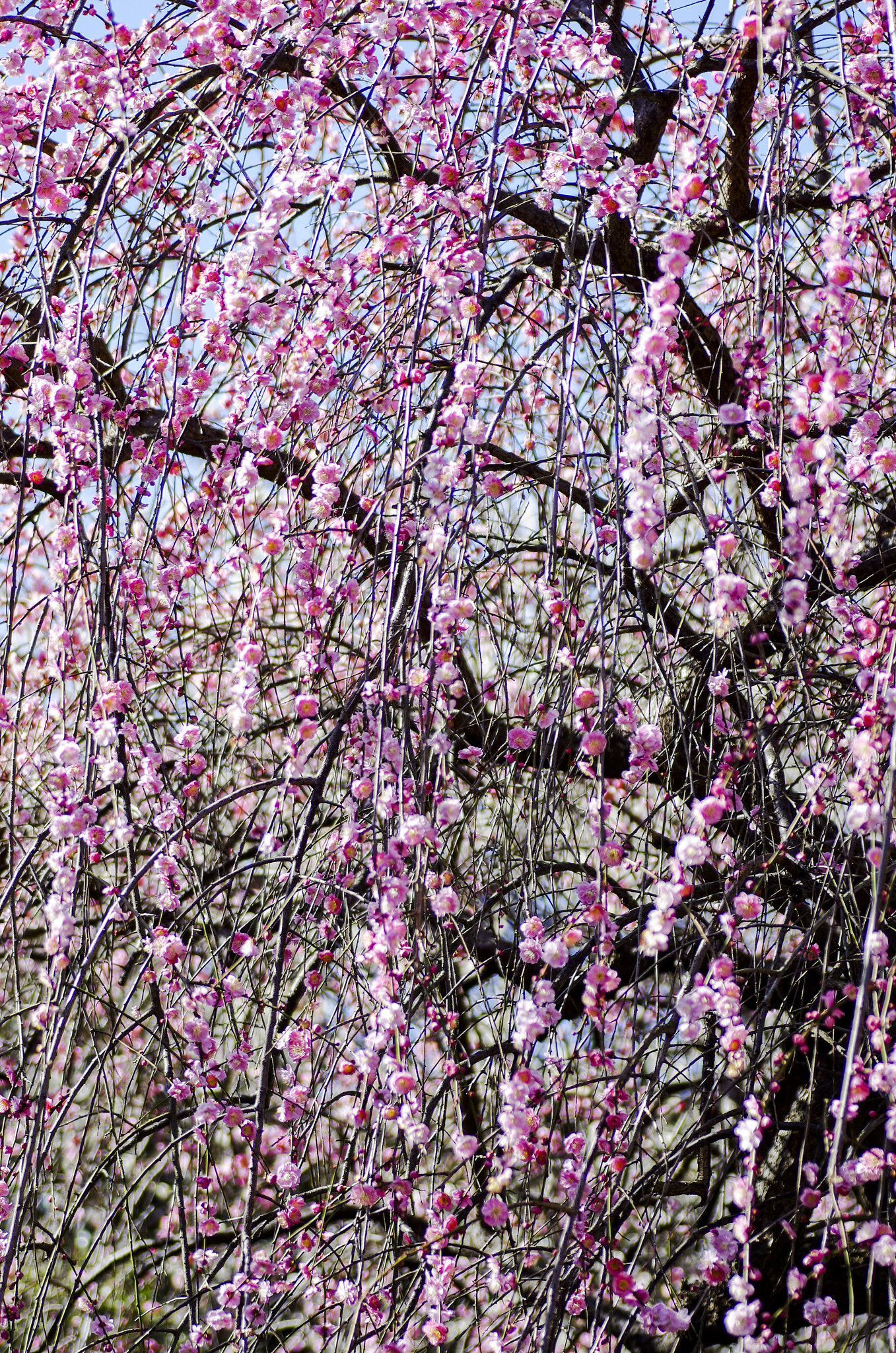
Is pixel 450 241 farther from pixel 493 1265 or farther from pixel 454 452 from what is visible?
pixel 493 1265

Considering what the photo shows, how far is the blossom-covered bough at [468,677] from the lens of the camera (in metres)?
1.30

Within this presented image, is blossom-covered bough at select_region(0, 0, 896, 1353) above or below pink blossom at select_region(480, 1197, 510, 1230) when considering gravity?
above

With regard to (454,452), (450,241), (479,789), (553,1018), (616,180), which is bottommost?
(553,1018)

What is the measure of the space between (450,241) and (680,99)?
47.6 inches

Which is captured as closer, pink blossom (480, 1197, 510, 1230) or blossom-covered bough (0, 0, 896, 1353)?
blossom-covered bough (0, 0, 896, 1353)

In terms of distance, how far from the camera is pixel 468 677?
2.57 metres

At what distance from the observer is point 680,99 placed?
2.42 meters

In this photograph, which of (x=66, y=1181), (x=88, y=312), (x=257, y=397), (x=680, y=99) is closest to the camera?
(x=88, y=312)

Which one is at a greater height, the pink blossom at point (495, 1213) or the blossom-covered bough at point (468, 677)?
the blossom-covered bough at point (468, 677)

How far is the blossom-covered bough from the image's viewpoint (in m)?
1.30

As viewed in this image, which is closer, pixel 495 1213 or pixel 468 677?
pixel 495 1213

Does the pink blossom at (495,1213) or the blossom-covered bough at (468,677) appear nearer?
the blossom-covered bough at (468,677)

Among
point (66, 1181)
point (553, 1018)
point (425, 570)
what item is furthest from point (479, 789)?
point (66, 1181)

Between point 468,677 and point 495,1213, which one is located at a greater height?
point 468,677
